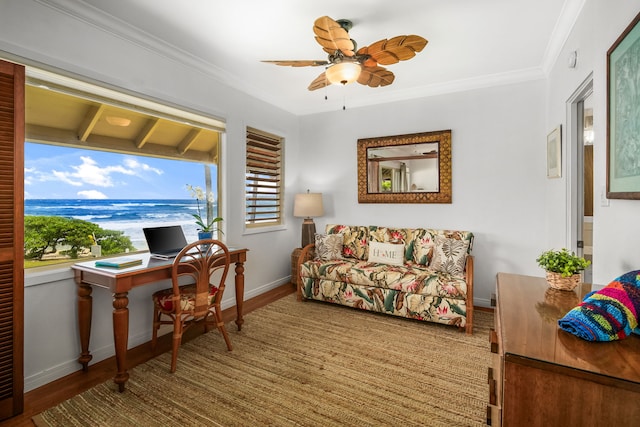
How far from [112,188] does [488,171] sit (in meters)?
3.91

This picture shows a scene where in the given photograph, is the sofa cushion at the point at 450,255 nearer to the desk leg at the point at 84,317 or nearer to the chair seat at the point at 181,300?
the chair seat at the point at 181,300

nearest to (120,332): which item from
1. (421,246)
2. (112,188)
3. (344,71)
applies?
(112,188)

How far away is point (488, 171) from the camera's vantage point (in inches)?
145

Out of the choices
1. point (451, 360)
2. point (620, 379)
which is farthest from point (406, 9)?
point (451, 360)

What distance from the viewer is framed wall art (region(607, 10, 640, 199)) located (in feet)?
4.39

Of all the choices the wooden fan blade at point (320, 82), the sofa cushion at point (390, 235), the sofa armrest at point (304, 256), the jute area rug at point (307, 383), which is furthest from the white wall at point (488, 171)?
the wooden fan blade at point (320, 82)

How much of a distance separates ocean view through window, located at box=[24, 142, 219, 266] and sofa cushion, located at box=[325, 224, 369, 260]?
5.58ft

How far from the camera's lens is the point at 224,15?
2.40 meters

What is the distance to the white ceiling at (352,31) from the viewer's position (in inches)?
90.0

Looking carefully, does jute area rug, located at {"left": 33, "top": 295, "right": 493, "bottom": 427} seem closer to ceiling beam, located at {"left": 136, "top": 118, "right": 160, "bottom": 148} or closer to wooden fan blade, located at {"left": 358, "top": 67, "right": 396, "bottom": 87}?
ceiling beam, located at {"left": 136, "top": 118, "right": 160, "bottom": 148}

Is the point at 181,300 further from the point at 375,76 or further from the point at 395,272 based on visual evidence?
the point at 375,76

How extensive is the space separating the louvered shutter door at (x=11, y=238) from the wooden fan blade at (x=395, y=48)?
2196 millimetres

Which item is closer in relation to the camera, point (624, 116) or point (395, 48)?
point (624, 116)

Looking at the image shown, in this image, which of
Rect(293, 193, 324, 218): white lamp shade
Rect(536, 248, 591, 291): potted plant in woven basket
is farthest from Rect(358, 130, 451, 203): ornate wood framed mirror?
Rect(536, 248, 591, 291): potted plant in woven basket
